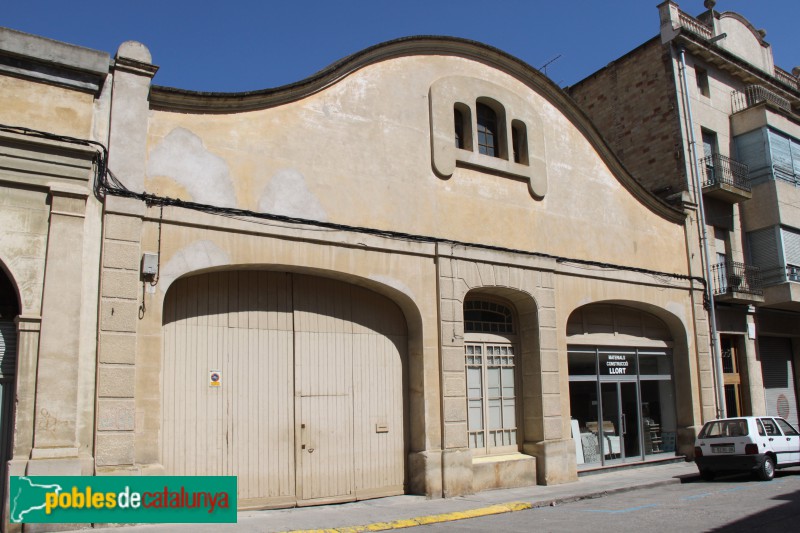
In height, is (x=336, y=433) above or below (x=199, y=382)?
below

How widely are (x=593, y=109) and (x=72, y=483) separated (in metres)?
19.4

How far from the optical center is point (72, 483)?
896 centimetres

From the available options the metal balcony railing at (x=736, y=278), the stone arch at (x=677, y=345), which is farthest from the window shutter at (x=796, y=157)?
the stone arch at (x=677, y=345)

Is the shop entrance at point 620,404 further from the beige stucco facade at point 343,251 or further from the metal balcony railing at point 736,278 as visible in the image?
the metal balcony railing at point 736,278

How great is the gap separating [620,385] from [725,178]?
299 inches

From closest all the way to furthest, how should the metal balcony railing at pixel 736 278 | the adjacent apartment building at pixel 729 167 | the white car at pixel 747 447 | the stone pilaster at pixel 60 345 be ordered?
the stone pilaster at pixel 60 345, the white car at pixel 747 447, the metal balcony railing at pixel 736 278, the adjacent apartment building at pixel 729 167

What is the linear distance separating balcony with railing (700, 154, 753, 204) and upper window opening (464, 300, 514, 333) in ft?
27.0

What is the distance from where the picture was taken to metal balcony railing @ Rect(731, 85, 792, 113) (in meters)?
22.0

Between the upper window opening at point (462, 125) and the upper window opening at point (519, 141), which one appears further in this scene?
the upper window opening at point (519, 141)

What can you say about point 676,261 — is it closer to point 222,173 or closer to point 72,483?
point 222,173

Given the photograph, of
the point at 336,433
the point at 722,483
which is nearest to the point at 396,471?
the point at 336,433

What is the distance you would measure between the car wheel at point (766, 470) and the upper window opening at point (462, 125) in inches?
338

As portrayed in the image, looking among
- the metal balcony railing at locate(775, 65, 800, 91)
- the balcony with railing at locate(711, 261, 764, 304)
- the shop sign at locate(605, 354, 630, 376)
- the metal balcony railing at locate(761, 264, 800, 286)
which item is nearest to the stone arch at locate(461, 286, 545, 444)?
the shop sign at locate(605, 354, 630, 376)

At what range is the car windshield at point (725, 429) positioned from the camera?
1440cm
